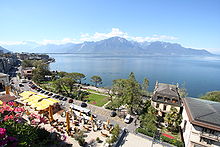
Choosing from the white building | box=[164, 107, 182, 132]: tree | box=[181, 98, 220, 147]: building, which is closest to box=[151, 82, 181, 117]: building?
box=[164, 107, 182, 132]: tree

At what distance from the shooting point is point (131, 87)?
32.6 metres

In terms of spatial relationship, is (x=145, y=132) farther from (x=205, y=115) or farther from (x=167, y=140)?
(x=205, y=115)

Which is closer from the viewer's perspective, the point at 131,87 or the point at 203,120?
the point at 203,120

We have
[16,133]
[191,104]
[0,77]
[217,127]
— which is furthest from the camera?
[0,77]

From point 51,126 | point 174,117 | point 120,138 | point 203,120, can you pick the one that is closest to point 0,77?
point 51,126

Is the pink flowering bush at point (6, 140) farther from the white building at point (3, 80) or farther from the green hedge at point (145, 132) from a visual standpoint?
the white building at point (3, 80)

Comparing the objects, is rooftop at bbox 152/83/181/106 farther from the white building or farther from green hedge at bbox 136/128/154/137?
the white building

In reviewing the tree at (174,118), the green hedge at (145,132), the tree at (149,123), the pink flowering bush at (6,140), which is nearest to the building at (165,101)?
the tree at (174,118)

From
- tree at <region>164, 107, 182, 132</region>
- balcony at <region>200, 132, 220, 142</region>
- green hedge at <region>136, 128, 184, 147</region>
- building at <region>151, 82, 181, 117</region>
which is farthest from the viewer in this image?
building at <region>151, 82, 181, 117</region>

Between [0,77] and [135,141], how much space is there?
185 ft

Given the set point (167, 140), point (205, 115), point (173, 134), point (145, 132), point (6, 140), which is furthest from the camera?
point (173, 134)

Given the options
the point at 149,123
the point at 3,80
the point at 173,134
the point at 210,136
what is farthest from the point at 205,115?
the point at 3,80

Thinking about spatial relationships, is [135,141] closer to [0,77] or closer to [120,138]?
[120,138]

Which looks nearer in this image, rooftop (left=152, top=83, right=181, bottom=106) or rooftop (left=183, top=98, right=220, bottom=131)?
rooftop (left=183, top=98, right=220, bottom=131)
